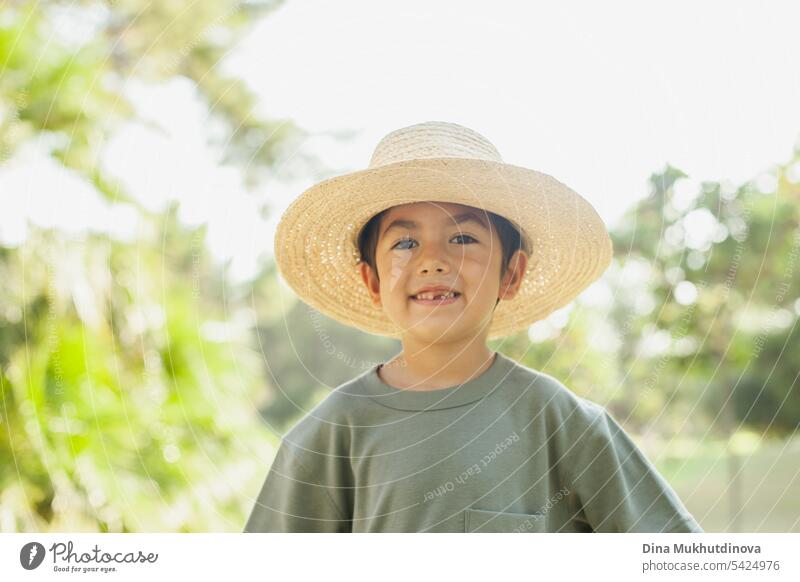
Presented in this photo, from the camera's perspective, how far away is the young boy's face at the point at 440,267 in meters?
1.11

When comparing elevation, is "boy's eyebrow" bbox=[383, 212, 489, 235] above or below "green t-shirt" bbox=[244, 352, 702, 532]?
above

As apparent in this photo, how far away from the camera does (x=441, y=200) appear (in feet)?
3.76

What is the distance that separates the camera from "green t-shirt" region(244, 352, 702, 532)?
3.51 ft

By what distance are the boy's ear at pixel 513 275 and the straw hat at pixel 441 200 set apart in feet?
Answer: 0.10

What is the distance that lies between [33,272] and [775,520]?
2105 mm

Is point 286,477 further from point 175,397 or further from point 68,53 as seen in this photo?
point 68,53

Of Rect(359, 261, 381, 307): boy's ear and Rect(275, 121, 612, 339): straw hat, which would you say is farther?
Rect(359, 261, 381, 307): boy's ear

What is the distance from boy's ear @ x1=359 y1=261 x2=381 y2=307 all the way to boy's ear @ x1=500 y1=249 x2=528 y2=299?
18 centimetres

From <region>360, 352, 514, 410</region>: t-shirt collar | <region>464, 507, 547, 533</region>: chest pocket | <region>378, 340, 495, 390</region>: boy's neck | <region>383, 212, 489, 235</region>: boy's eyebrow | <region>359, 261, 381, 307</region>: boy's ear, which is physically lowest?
<region>464, 507, 547, 533</region>: chest pocket

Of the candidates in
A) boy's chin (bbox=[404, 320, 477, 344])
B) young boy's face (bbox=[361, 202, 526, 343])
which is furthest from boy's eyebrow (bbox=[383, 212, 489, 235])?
boy's chin (bbox=[404, 320, 477, 344])

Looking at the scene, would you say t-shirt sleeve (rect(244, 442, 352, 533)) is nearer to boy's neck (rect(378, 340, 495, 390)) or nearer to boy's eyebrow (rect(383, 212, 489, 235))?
boy's neck (rect(378, 340, 495, 390))

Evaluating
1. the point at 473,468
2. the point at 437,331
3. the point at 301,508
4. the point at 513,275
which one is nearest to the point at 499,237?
the point at 513,275

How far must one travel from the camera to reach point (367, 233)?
1.26 m
